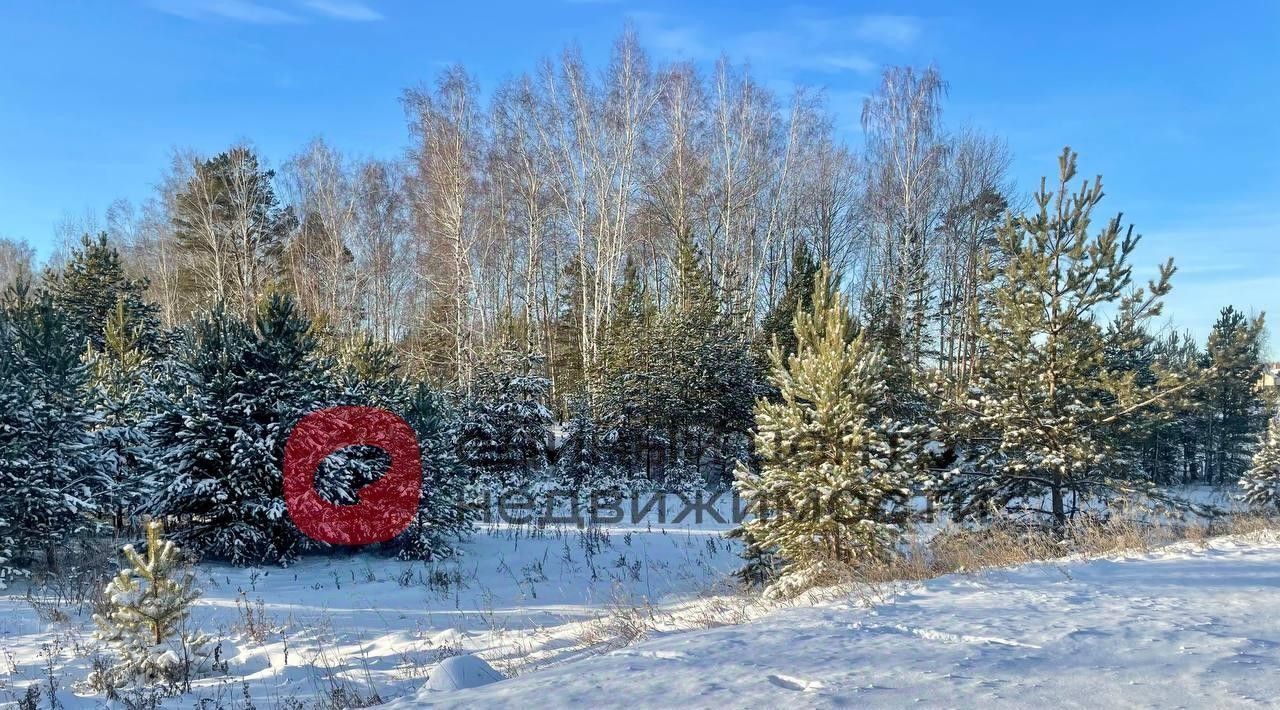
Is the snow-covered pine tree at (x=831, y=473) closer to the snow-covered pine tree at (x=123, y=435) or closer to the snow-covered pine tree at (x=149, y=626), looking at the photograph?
the snow-covered pine tree at (x=149, y=626)

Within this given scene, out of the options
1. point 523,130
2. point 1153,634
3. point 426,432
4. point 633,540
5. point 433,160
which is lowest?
point 633,540

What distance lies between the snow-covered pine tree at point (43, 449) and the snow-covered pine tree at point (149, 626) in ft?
15.1

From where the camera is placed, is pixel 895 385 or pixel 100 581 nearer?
pixel 100 581

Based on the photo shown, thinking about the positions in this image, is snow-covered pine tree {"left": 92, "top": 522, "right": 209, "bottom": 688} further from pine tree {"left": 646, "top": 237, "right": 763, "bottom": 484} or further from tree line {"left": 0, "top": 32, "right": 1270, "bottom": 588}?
pine tree {"left": 646, "top": 237, "right": 763, "bottom": 484}

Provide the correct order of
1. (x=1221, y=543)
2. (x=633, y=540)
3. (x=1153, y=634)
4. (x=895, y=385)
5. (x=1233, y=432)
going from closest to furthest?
(x=1153, y=634) < (x=1221, y=543) < (x=633, y=540) < (x=895, y=385) < (x=1233, y=432)

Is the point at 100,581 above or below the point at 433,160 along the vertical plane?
below

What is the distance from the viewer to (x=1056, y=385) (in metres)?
9.92

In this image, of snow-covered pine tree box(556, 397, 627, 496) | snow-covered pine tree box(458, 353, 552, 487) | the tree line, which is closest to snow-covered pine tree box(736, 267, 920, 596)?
the tree line

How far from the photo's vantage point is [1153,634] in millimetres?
3684

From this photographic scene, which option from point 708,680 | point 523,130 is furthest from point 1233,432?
point 708,680

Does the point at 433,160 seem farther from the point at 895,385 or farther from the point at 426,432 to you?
the point at 895,385

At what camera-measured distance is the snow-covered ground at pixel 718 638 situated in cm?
301

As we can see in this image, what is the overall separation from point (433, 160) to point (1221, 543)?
20189 mm

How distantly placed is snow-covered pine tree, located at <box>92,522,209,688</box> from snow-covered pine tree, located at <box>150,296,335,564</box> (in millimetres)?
4261
